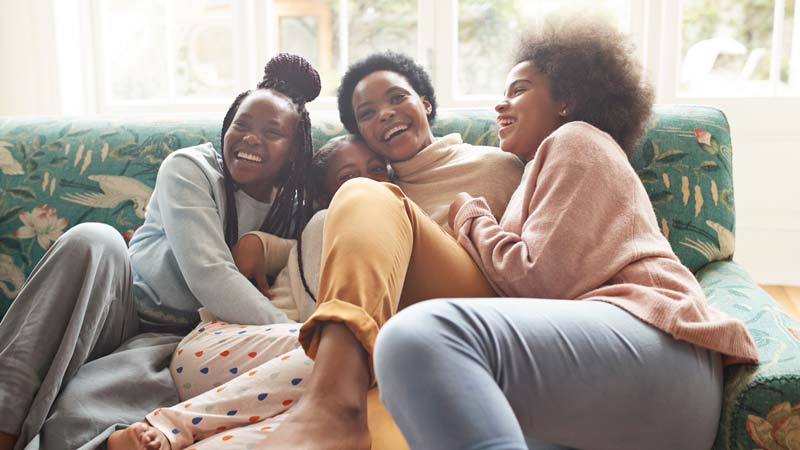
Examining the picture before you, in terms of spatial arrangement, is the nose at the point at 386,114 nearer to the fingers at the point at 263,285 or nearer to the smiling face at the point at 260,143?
the smiling face at the point at 260,143

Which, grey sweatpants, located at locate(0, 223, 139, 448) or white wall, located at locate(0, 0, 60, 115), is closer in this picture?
grey sweatpants, located at locate(0, 223, 139, 448)

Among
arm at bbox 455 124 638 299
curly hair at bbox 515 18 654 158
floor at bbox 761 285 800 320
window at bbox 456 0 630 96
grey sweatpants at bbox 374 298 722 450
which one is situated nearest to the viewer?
grey sweatpants at bbox 374 298 722 450

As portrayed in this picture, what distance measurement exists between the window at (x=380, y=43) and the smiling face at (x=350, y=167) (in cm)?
154

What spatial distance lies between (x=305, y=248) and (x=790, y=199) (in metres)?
2.20

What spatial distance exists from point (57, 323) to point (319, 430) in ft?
1.79

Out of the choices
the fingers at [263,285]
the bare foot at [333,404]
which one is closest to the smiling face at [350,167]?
the fingers at [263,285]

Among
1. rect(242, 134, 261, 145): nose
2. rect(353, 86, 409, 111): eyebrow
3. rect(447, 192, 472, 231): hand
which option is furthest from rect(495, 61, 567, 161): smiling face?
rect(242, 134, 261, 145): nose

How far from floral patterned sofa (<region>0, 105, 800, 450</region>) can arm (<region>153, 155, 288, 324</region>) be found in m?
0.22

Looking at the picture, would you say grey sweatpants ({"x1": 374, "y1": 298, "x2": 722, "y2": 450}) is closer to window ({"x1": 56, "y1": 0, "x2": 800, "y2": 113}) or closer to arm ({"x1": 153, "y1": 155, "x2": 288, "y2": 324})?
arm ({"x1": 153, "y1": 155, "x2": 288, "y2": 324})

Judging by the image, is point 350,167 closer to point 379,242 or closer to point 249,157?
point 249,157

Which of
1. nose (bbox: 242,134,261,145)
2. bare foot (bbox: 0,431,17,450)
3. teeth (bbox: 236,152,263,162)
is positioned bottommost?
bare foot (bbox: 0,431,17,450)

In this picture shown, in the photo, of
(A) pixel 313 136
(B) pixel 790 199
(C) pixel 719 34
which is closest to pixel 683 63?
(C) pixel 719 34

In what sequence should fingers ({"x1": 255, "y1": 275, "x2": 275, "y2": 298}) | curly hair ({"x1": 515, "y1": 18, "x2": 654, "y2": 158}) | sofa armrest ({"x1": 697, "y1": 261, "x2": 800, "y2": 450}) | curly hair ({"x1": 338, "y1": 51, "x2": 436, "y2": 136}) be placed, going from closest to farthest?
sofa armrest ({"x1": 697, "y1": 261, "x2": 800, "y2": 450}) < curly hair ({"x1": 515, "y1": 18, "x2": 654, "y2": 158}) < fingers ({"x1": 255, "y1": 275, "x2": 275, "y2": 298}) < curly hair ({"x1": 338, "y1": 51, "x2": 436, "y2": 136})

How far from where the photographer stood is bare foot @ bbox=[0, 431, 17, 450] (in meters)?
1.21
